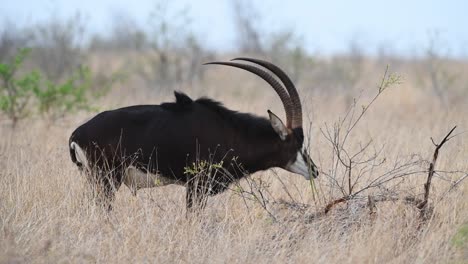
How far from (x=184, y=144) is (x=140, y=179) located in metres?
0.53

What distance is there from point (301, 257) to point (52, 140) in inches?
210

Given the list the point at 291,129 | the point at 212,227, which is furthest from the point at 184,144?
the point at 291,129

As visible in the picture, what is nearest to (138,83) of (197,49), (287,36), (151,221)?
(197,49)

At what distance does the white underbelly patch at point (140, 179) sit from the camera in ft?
20.8

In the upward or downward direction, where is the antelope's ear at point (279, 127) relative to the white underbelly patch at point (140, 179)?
upward

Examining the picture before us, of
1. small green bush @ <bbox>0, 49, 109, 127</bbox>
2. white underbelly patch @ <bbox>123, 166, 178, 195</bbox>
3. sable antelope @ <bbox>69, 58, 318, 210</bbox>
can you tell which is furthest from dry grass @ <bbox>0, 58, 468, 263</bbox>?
small green bush @ <bbox>0, 49, 109, 127</bbox>

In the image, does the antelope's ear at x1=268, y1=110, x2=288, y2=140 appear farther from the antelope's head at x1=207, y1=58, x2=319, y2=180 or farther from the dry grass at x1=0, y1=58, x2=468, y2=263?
the dry grass at x1=0, y1=58, x2=468, y2=263

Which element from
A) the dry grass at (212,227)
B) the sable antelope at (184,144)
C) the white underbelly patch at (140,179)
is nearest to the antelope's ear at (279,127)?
the sable antelope at (184,144)

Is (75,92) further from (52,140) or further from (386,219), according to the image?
(386,219)

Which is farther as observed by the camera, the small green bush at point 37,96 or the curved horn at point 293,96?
the small green bush at point 37,96

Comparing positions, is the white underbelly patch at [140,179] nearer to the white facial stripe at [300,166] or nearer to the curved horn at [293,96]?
the white facial stripe at [300,166]

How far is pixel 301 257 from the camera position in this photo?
502 centimetres

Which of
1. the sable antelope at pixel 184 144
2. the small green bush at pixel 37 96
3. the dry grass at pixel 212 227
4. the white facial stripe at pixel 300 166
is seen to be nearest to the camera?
the dry grass at pixel 212 227

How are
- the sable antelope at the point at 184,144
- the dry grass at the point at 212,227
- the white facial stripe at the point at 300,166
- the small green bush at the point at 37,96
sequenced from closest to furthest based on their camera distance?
the dry grass at the point at 212,227, the sable antelope at the point at 184,144, the white facial stripe at the point at 300,166, the small green bush at the point at 37,96
